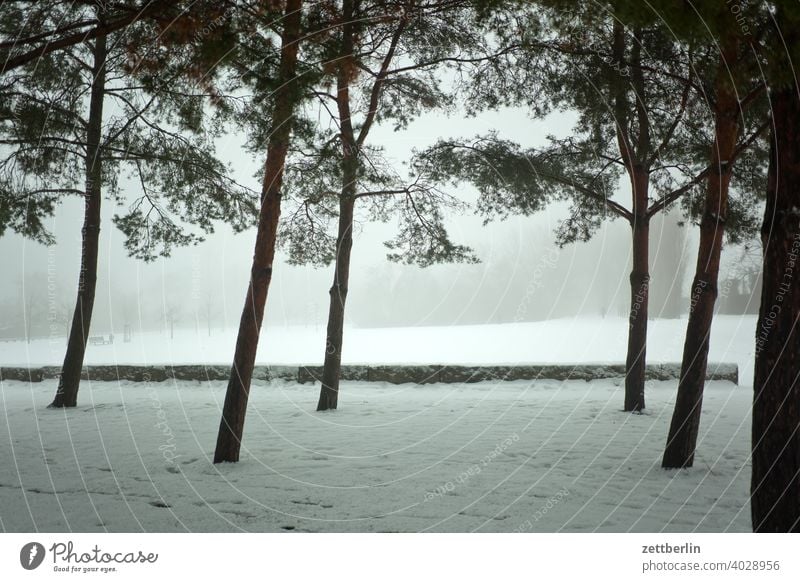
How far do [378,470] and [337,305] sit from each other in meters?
4.03

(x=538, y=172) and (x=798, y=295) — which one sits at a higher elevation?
(x=538, y=172)

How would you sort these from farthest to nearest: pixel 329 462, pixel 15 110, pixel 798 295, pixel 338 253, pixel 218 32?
pixel 338 253, pixel 15 110, pixel 329 462, pixel 218 32, pixel 798 295

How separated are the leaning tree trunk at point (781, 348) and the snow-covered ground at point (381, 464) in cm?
64

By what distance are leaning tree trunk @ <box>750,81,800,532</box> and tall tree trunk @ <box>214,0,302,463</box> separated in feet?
13.1

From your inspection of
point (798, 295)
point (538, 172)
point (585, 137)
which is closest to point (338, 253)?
point (538, 172)

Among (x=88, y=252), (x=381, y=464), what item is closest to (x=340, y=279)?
(x=381, y=464)

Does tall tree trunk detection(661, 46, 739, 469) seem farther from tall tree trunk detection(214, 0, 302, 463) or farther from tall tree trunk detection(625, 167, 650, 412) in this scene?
tall tree trunk detection(214, 0, 302, 463)

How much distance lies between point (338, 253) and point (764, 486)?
21.0 ft

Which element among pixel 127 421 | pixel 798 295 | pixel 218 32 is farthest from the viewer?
pixel 127 421

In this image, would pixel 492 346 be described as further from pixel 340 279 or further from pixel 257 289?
pixel 257 289

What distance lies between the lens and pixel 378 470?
5.06m

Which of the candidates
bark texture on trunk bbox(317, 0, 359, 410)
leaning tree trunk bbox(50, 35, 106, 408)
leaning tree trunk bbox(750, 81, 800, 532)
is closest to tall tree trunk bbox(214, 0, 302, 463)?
bark texture on trunk bbox(317, 0, 359, 410)
